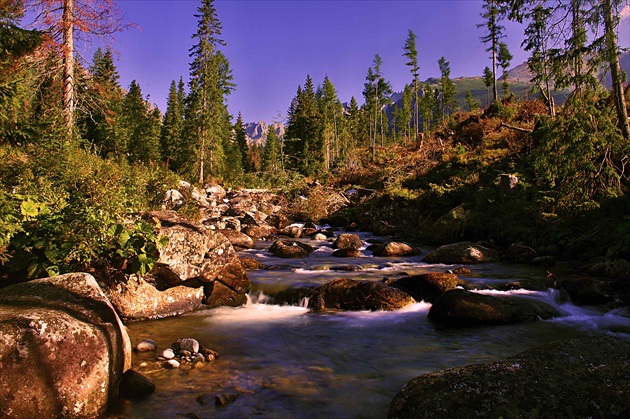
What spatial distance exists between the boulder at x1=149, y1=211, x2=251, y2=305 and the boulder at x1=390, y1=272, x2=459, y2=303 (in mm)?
3771

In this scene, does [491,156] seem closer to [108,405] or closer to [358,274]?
[358,274]

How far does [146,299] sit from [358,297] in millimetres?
4246

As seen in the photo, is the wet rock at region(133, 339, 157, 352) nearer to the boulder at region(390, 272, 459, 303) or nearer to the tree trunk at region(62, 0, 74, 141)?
the boulder at region(390, 272, 459, 303)

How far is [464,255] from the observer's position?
12.2m

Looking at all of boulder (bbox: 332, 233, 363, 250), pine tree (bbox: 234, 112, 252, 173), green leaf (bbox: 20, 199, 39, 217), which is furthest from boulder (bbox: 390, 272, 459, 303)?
pine tree (bbox: 234, 112, 252, 173)

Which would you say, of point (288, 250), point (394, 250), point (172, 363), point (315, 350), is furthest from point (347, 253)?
point (172, 363)

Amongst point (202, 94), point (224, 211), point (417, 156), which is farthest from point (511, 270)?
point (202, 94)

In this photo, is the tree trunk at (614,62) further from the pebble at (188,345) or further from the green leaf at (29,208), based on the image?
the green leaf at (29,208)

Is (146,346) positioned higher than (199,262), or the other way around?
(199,262)

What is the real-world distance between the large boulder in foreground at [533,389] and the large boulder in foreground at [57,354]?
3.04 meters

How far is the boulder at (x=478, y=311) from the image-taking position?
271 inches

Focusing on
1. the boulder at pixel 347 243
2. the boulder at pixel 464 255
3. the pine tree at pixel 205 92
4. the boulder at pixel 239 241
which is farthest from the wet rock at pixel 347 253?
the pine tree at pixel 205 92

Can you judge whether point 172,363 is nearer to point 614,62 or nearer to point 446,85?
point 614,62

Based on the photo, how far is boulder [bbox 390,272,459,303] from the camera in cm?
822
